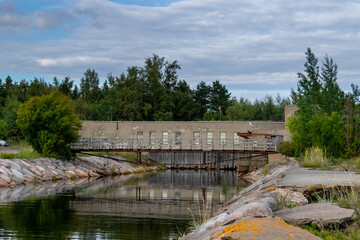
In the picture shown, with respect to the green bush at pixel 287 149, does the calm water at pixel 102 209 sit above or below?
below

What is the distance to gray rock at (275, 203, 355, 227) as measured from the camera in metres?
9.05

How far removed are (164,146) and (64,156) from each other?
14.2m

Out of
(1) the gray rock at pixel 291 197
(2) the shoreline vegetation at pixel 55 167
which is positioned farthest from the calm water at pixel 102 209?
(2) the shoreline vegetation at pixel 55 167

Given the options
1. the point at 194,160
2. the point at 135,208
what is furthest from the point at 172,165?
the point at 135,208

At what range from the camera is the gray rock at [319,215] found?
A: 9.05 m

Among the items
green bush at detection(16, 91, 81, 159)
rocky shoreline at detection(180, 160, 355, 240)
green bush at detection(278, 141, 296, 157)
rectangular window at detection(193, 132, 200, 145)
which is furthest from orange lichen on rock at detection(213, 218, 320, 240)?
rectangular window at detection(193, 132, 200, 145)

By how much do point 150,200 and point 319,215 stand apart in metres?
16.8

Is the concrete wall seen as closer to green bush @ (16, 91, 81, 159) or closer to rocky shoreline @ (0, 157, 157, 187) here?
rocky shoreline @ (0, 157, 157, 187)

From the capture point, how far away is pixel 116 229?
643 inches

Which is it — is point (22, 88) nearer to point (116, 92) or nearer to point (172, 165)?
point (116, 92)

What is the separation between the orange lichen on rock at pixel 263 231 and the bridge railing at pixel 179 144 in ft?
119

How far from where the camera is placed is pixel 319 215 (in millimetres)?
9305

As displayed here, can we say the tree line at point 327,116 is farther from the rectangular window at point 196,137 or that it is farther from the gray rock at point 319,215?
the gray rock at point 319,215

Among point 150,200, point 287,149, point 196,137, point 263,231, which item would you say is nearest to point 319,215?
point 263,231
